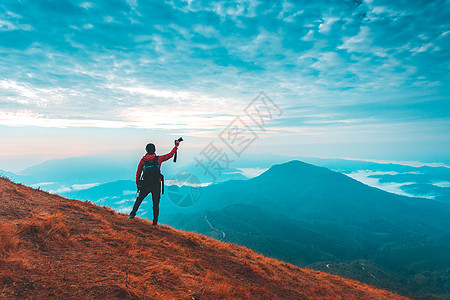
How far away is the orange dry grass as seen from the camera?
4.35 meters

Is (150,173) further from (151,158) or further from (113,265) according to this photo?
(113,265)

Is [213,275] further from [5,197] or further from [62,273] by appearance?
[5,197]

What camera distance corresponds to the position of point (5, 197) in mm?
9125

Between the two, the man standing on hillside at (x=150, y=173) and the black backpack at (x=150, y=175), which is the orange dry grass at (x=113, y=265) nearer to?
the man standing on hillside at (x=150, y=173)

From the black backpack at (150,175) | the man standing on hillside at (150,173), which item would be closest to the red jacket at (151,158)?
the man standing on hillside at (150,173)

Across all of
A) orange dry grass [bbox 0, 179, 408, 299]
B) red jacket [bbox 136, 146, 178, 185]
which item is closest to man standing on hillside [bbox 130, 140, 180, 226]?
red jacket [bbox 136, 146, 178, 185]

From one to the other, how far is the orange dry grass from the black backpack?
2017 mm

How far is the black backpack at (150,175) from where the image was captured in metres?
9.43

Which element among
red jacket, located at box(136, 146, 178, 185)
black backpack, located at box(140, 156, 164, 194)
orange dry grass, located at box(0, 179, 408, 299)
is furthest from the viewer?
black backpack, located at box(140, 156, 164, 194)

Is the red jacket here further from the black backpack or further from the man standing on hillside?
the black backpack

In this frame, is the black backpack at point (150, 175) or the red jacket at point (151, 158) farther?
the black backpack at point (150, 175)

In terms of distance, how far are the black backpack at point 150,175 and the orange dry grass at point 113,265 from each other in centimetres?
202

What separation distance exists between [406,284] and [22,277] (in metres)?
126

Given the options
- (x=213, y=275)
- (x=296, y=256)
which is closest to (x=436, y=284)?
(x=296, y=256)
